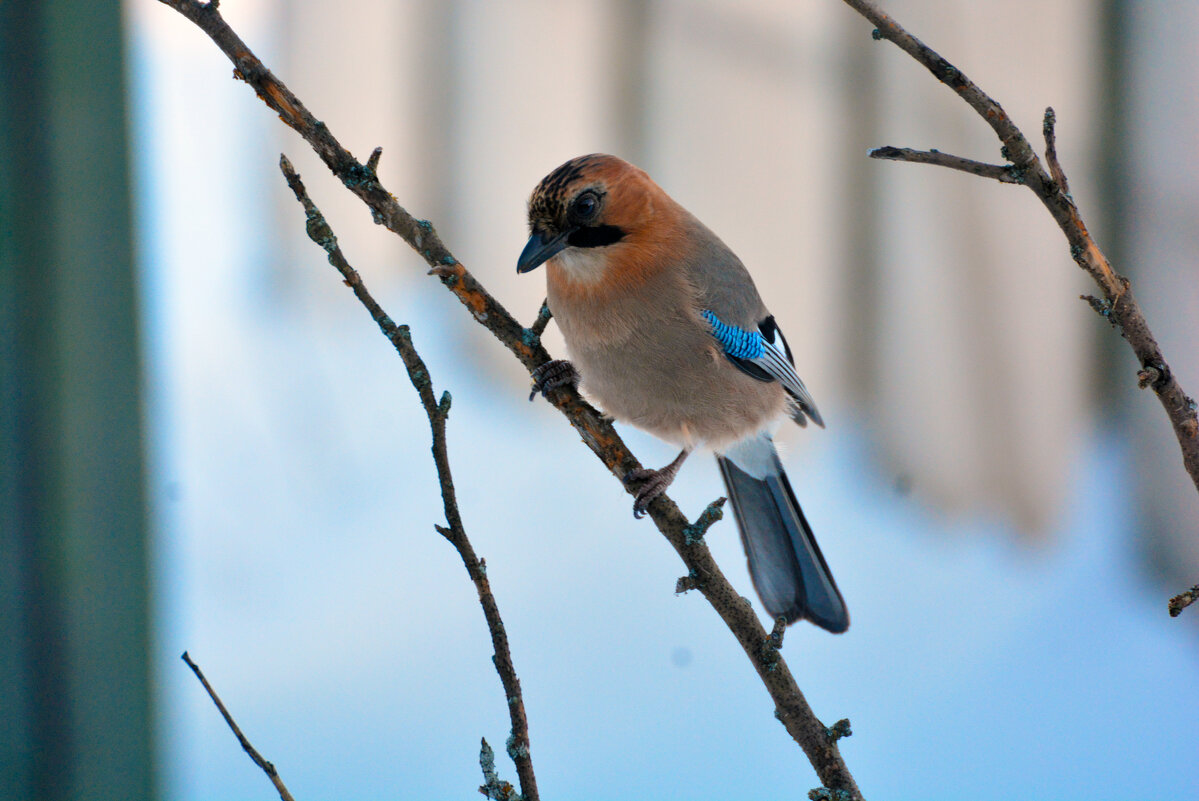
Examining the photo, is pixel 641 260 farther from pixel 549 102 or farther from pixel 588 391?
pixel 549 102

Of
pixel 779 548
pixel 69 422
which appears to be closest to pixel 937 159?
pixel 779 548

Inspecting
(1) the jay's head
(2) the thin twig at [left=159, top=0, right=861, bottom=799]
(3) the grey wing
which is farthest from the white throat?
(2) the thin twig at [left=159, top=0, right=861, bottom=799]

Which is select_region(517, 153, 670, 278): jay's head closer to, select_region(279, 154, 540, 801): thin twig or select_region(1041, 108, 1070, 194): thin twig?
select_region(279, 154, 540, 801): thin twig

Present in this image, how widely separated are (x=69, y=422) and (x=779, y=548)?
1.21 m

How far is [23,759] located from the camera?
1587 mm

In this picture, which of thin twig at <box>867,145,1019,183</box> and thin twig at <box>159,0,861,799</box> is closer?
thin twig at <box>867,145,1019,183</box>

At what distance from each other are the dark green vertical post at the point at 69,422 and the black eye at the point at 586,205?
1.05m

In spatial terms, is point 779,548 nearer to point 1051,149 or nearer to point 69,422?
point 1051,149

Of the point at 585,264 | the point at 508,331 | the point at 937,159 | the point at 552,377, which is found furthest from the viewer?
the point at 585,264

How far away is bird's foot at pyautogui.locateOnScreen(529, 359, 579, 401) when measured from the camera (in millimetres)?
860

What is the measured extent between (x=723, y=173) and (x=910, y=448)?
0.73 meters

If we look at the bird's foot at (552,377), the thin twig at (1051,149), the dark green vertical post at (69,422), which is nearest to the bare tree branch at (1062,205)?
the thin twig at (1051,149)

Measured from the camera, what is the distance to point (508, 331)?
0.79 meters

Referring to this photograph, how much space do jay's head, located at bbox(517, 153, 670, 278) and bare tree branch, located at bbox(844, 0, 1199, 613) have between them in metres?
0.49
